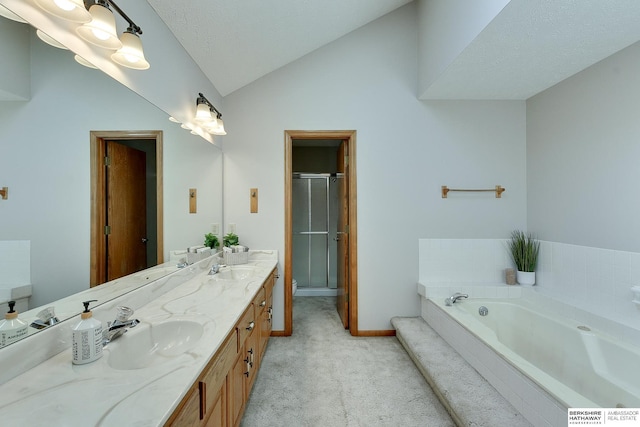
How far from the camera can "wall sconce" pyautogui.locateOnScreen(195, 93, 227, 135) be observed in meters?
2.19

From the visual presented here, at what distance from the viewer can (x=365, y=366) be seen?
2.27 meters

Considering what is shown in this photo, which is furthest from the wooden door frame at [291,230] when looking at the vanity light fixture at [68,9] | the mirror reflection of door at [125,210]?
the vanity light fixture at [68,9]

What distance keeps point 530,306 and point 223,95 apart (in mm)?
3539

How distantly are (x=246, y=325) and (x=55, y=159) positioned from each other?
3.92ft

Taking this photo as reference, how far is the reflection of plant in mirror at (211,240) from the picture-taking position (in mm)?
2484

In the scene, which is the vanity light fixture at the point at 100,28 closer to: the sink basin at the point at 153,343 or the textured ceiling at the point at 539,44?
the sink basin at the point at 153,343

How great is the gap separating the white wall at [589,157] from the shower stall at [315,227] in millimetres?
2601

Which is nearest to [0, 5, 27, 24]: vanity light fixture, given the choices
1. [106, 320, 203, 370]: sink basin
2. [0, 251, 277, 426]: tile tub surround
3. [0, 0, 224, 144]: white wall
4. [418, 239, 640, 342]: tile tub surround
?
[0, 0, 224, 144]: white wall

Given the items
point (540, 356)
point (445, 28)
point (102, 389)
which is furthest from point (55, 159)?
point (540, 356)

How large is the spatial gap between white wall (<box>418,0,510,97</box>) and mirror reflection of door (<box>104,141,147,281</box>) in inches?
86.6

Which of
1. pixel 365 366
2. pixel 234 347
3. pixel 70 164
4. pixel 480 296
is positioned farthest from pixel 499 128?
pixel 70 164

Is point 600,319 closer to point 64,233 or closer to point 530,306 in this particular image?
point 530,306

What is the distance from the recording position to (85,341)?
93 cm

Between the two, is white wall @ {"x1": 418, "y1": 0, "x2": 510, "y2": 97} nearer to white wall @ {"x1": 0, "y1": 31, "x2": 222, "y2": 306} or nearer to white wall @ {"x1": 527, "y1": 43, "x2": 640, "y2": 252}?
white wall @ {"x1": 527, "y1": 43, "x2": 640, "y2": 252}
